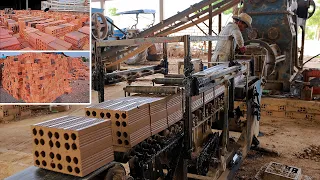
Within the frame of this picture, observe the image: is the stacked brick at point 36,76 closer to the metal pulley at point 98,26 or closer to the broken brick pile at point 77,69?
the broken brick pile at point 77,69

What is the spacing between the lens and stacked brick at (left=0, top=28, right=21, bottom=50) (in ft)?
17.4

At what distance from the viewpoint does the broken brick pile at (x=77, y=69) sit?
19.6 feet

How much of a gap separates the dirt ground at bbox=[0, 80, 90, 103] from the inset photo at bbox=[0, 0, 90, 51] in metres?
0.93

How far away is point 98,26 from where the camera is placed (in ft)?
31.3

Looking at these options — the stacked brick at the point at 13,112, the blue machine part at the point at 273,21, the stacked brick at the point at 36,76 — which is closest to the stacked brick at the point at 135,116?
the stacked brick at the point at 36,76

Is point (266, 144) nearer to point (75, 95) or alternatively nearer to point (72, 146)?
point (75, 95)

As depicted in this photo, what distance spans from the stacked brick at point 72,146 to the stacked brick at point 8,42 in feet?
12.1

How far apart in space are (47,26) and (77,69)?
3.28ft

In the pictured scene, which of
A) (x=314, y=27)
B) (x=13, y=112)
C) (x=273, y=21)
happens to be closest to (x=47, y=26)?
(x=13, y=112)

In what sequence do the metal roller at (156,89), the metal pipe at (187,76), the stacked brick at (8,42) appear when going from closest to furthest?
the metal pipe at (187,76), the metal roller at (156,89), the stacked brick at (8,42)

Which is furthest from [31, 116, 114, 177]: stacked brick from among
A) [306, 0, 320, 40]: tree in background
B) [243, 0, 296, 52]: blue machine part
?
[306, 0, 320, 40]: tree in background

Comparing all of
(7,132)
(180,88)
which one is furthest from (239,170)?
(7,132)

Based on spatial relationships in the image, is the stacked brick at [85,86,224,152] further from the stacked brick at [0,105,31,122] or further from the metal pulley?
the metal pulley

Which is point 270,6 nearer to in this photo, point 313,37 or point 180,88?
point 180,88
